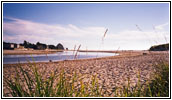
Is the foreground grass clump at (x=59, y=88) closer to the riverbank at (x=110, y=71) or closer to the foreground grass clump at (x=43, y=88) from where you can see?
the foreground grass clump at (x=43, y=88)

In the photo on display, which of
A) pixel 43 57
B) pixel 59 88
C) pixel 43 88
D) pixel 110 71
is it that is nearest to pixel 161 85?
pixel 59 88

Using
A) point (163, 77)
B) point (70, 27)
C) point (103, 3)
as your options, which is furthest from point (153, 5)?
point (70, 27)

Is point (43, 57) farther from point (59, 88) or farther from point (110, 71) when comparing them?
point (59, 88)

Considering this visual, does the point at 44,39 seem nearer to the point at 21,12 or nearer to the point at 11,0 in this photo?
the point at 21,12

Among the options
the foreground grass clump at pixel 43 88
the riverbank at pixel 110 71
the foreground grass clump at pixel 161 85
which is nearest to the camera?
the foreground grass clump at pixel 43 88

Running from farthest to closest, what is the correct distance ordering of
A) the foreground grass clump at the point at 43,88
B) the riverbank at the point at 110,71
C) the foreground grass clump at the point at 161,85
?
1. the riverbank at the point at 110,71
2. the foreground grass clump at the point at 161,85
3. the foreground grass clump at the point at 43,88

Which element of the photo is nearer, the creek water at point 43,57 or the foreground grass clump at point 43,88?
the foreground grass clump at point 43,88

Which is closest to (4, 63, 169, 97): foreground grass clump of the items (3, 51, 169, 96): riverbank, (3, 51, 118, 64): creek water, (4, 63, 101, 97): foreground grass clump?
(4, 63, 101, 97): foreground grass clump

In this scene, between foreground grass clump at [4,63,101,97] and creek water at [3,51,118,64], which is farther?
creek water at [3,51,118,64]

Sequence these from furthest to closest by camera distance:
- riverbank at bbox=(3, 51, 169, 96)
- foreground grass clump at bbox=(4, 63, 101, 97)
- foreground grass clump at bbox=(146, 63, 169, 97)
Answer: riverbank at bbox=(3, 51, 169, 96) < foreground grass clump at bbox=(146, 63, 169, 97) < foreground grass clump at bbox=(4, 63, 101, 97)

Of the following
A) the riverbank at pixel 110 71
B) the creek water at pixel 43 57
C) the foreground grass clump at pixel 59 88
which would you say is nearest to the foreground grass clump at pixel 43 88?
the foreground grass clump at pixel 59 88

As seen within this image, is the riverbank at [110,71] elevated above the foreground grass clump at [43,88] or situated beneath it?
situated beneath

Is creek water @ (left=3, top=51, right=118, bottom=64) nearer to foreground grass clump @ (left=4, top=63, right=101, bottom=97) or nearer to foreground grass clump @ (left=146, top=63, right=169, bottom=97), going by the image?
foreground grass clump @ (left=4, top=63, right=101, bottom=97)

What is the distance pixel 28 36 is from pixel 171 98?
8.73 ft
